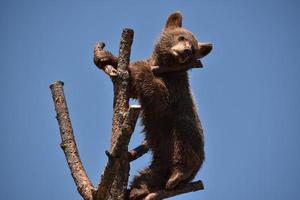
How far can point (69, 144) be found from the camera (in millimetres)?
6660

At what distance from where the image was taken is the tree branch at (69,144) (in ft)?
20.7

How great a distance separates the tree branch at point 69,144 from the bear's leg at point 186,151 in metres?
1.47

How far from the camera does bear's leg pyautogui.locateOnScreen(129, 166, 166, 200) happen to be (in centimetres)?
666

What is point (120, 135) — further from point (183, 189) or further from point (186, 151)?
point (186, 151)

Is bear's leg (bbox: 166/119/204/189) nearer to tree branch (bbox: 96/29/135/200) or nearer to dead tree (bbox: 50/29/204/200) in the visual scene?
dead tree (bbox: 50/29/204/200)

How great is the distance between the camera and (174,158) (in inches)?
→ 285

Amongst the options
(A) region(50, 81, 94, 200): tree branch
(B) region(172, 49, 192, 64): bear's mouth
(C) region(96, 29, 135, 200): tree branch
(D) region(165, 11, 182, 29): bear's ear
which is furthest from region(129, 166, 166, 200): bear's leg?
(D) region(165, 11, 182, 29): bear's ear

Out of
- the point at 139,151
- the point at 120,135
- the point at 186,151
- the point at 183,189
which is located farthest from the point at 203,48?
the point at 120,135

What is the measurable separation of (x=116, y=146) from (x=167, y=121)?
6.80 feet

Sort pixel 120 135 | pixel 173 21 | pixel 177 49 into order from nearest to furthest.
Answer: pixel 120 135 < pixel 177 49 < pixel 173 21

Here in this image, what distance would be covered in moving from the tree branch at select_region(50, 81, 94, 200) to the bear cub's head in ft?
7.32

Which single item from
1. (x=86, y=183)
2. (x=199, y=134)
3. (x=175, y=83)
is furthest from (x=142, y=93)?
(x=86, y=183)

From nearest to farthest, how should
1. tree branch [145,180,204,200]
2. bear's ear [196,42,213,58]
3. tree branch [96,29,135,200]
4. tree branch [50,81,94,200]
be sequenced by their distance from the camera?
tree branch [96,29,135,200], tree branch [50,81,94,200], tree branch [145,180,204,200], bear's ear [196,42,213,58]

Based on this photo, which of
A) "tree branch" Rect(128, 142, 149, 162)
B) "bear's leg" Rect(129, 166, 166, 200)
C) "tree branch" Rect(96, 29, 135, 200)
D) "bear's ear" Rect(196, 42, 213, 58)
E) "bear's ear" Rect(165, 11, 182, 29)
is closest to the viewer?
"tree branch" Rect(96, 29, 135, 200)
